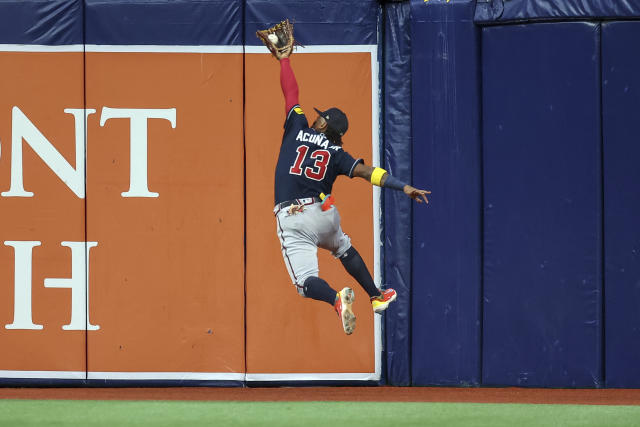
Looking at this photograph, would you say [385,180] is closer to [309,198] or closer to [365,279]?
[309,198]

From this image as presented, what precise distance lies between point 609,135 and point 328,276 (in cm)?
276

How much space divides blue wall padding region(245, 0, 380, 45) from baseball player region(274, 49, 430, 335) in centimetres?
58

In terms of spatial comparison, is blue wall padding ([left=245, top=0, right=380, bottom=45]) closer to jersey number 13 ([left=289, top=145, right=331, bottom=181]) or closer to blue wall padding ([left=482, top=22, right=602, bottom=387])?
blue wall padding ([left=482, top=22, right=602, bottom=387])

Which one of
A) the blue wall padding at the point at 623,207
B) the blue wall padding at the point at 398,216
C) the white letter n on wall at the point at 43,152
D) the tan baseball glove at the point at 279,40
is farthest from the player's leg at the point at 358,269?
the white letter n on wall at the point at 43,152

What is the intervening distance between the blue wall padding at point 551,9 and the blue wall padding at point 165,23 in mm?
2219

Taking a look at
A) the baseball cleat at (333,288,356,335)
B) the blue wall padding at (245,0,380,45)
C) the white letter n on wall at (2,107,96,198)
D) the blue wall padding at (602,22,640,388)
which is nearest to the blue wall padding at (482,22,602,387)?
the blue wall padding at (602,22,640,388)

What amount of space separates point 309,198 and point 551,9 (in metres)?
2.77

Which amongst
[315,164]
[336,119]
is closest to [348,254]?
[315,164]

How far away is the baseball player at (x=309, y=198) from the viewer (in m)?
8.88

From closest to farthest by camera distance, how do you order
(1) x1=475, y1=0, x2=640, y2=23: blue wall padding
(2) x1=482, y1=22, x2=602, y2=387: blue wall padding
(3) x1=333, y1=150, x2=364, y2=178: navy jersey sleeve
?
(3) x1=333, y1=150, x2=364, y2=178: navy jersey sleeve, (1) x1=475, y1=0, x2=640, y2=23: blue wall padding, (2) x1=482, y1=22, x2=602, y2=387: blue wall padding

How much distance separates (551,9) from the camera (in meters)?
9.60

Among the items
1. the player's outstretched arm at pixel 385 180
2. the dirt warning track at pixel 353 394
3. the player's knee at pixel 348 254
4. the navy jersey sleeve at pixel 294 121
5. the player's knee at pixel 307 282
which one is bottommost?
the dirt warning track at pixel 353 394

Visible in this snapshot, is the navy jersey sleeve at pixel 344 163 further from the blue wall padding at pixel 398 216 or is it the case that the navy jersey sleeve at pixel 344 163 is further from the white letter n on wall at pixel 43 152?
the white letter n on wall at pixel 43 152

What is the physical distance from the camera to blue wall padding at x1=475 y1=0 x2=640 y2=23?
9.54 metres
